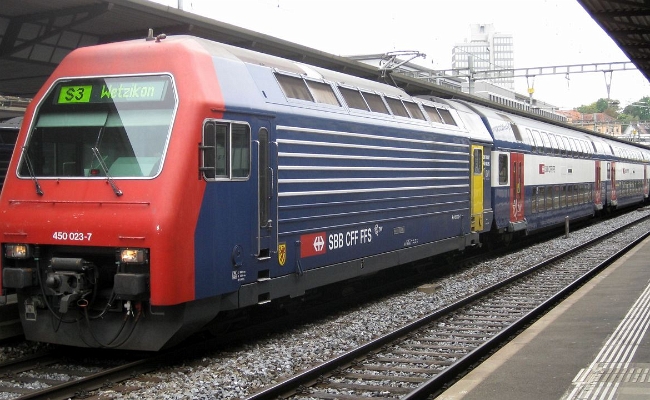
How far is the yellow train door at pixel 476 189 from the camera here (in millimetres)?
16125

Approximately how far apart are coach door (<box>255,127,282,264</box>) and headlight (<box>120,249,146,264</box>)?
1.67 meters

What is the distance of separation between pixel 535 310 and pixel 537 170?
11.3 meters

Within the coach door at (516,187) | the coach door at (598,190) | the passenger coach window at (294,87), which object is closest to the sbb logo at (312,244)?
the passenger coach window at (294,87)

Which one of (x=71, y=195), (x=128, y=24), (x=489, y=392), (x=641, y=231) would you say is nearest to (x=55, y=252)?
(x=71, y=195)

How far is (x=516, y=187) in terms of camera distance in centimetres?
1958

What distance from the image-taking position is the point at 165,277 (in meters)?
7.27

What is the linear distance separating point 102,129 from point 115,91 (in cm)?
43

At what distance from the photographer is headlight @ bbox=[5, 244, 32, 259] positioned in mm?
7883

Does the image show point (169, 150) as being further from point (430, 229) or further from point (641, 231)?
point (641, 231)

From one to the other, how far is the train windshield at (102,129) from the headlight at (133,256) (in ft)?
2.53

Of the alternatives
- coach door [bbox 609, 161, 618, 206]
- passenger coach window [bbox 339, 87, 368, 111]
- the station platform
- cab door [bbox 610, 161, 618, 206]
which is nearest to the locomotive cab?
the station platform

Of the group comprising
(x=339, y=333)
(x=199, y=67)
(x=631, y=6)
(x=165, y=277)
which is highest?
(x=631, y=6)

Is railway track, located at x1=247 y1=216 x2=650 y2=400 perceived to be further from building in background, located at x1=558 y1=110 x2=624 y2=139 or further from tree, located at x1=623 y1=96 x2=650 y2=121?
tree, located at x1=623 y1=96 x2=650 y2=121

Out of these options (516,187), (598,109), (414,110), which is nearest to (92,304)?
(414,110)
